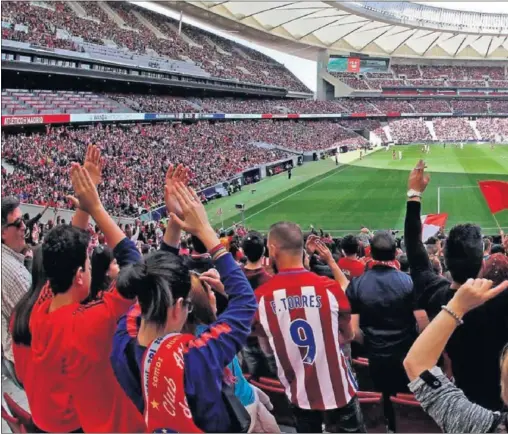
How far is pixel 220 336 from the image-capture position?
2.42 metres

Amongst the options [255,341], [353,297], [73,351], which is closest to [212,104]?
[255,341]

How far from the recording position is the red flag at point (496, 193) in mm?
6667

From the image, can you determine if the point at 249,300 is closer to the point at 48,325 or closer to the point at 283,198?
the point at 48,325

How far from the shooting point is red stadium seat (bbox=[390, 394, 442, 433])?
3545 mm

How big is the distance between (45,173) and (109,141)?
9.20 metres

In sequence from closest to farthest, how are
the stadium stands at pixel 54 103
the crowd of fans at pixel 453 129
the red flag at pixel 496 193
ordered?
the red flag at pixel 496 193 < the stadium stands at pixel 54 103 < the crowd of fans at pixel 453 129

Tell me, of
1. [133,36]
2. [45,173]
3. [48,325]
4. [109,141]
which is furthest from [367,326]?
[133,36]

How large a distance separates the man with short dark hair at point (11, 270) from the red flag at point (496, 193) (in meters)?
5.12

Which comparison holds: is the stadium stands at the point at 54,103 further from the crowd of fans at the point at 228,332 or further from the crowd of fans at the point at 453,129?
the crowd of fans at the point at 453,129

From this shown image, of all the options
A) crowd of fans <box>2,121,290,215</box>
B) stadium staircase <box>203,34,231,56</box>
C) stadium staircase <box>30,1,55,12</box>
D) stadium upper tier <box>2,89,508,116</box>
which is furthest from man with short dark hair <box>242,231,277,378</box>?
stadium staircase <box>203,34,231,56</box>

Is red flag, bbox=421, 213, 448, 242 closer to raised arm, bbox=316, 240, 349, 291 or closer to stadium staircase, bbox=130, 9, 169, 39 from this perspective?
raised arm, bbox=316, 240, 349, 291

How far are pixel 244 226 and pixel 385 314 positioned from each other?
63.4 feet

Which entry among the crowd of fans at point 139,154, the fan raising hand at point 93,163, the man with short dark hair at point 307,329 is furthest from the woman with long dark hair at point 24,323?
the crowd of fans at point 139,154

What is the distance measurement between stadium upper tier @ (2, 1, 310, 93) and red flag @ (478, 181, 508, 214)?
2676 centimetres
